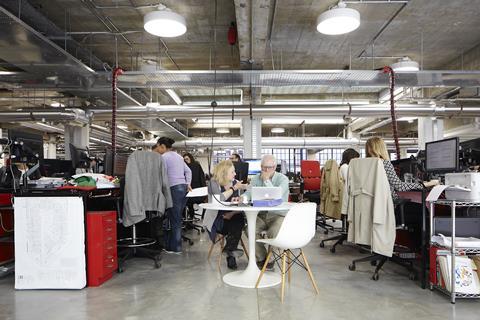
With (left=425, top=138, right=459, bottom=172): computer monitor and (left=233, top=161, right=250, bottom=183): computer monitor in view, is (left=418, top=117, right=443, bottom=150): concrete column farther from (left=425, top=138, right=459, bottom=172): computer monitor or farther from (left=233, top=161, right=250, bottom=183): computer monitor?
(left=425, top=138, right=459, bottom=172): computer monitor

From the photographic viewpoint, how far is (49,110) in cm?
764

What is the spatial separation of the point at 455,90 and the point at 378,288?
7.17m

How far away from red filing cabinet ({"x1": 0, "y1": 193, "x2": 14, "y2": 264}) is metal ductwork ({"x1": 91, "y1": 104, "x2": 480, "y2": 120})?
4.17 meters

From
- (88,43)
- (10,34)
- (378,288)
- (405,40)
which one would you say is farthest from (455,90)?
(10,34)

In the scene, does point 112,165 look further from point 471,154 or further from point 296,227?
point 471,154

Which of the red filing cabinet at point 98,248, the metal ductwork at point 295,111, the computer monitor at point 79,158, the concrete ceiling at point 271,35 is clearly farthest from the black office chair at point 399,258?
the metal ductwork at point 295,111

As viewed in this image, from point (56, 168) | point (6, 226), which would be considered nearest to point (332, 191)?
point (56, 168)

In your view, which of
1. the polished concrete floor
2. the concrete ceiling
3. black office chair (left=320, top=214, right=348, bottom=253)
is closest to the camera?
the polished concrete floor

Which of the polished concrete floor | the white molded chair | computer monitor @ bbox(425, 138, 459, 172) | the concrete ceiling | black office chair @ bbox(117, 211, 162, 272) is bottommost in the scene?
the polished concrete floor

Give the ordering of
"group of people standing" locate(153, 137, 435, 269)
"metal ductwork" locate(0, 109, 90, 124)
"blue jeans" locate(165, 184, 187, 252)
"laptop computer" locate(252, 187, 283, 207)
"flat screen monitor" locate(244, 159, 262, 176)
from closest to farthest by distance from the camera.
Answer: "laptop computer" locate(252, 187, 283, 207) < "group of people standing" locate(153, 137, 435, 269) < "blue jeans" locate(165, 184, 187, 252) < "flat screen monitor" locate(244, 159, 262, 176) < "metal ductwork" locate(0, 109, 90, 124)

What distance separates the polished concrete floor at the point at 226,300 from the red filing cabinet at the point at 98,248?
0.37 ft

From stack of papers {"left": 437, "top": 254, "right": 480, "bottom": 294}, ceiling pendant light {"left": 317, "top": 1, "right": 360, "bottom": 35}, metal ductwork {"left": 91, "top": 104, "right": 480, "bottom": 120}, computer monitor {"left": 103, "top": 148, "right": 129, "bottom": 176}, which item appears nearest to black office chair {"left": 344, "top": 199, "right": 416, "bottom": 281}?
stack of papers {"left": 437, "top": 254, "right": 480, "bottom": 294}

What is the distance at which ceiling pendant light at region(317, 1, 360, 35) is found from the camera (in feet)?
13.4

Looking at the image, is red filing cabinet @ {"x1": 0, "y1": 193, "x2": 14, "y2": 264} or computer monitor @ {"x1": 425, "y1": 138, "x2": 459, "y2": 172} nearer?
computer monitor @ {"x1": 425, "y1": 138, "x2": 459, "y2": 172}
